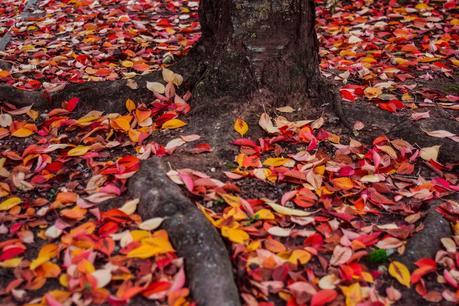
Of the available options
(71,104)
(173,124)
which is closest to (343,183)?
(173,124)

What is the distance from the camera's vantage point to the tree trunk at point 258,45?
2.90m

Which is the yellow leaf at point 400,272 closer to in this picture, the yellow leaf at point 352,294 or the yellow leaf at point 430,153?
the yellow leaf at point 352,294

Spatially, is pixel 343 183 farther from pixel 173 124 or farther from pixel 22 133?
pixel 22 133

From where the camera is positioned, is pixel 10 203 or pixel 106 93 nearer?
pixel 10 203

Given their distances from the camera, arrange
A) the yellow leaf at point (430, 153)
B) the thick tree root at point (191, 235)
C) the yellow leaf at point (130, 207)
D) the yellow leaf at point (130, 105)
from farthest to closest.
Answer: the yellow leaf at point (130, 105)
the yellow leaf at point (430, 153)
the yellow leaf at point (130, 207)
the thick tree root at point (191, 235)

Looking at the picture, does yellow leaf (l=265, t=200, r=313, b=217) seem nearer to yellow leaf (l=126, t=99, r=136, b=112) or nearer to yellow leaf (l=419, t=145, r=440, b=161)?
yellow leaf (l=419, t=145, r=440, b=161)

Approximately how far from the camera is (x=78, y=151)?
106 inches

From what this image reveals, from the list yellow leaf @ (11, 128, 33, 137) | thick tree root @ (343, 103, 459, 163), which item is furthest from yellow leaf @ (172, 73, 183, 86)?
thick tree root @ (343, 103, 459, 163)

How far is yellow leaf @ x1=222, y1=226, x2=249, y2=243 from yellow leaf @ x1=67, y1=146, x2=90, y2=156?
3.34 ft

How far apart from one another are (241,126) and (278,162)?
339mm

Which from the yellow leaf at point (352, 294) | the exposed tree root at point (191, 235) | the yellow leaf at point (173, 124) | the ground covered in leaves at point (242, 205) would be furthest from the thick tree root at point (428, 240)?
the yellow leaf at point (173, 124)

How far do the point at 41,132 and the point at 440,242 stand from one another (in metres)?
2.36

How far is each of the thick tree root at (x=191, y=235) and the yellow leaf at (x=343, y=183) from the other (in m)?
0.81

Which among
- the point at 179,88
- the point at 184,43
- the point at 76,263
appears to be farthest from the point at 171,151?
the point at 184,43
